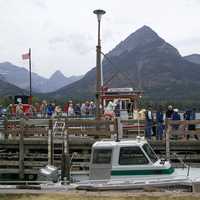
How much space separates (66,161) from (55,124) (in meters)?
6.87

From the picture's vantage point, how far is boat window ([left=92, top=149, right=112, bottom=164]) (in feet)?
53.3

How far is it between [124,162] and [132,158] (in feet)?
0.93

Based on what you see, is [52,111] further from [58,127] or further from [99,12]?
A: [99,12]

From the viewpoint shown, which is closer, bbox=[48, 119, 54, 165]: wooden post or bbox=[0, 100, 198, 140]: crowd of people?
bbox=[48, 119, 54, 165]: wooden post

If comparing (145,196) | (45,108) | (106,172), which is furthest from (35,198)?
(45,108)

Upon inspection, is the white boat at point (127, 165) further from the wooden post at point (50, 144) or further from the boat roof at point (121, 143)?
the wooden post at point (50, 144)

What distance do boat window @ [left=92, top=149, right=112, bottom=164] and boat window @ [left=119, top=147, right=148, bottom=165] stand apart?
1.21 ft

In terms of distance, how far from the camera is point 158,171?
632 inches

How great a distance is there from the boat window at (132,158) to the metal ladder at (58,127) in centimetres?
733

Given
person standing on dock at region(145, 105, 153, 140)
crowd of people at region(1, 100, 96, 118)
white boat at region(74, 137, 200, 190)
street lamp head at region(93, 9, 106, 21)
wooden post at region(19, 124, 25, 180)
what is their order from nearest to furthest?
white boat at region(74, 137, 200, 190), person standing on dock at region(145, 105, 153, 140), wooden post at region(19, 124, 25, 180), street lamp head at region(93, 9, 106, 21), crowd of people at region(1, 100, 96, 118)

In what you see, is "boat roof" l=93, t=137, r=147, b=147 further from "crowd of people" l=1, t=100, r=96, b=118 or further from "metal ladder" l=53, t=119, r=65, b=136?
"crowd of people" l=1, t=100, r=96, b=118

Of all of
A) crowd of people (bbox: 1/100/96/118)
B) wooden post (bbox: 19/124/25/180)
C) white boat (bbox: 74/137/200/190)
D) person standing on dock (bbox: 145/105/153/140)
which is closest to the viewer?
white boat (bbox: 74/137/200/190)

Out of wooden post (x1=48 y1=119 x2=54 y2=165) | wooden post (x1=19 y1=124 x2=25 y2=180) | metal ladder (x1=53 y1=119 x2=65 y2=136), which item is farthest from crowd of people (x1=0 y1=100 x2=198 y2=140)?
wooden post (x1=48 y1=119 x2=54 y2=165)

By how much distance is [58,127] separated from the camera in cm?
2388
